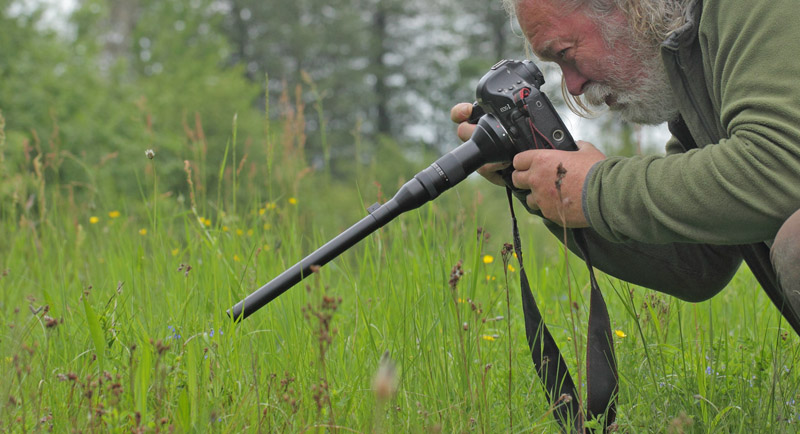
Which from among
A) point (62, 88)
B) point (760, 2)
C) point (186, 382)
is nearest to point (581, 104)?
point (760, 2)

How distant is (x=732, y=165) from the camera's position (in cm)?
157

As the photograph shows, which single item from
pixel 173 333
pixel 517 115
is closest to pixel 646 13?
pixel 517 115

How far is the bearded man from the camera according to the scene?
5.04 ft

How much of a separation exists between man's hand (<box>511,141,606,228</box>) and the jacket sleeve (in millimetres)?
37

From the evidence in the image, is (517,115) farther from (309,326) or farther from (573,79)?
(309,326)

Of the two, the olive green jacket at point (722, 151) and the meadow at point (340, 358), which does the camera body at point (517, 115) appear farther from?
the meadow at point (340, 358)

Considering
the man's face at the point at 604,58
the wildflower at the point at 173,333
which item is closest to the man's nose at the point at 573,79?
the man's face at the point at 604,58

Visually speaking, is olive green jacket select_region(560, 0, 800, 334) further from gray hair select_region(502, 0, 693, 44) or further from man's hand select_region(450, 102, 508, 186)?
man's hand select_region(450, 102, 508, 186)

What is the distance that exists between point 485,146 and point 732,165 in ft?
2.17

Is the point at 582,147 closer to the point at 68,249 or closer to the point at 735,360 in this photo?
the point at 735,360

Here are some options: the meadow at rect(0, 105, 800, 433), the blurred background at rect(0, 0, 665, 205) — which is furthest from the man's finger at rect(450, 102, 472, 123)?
the blurred background at rect(0, 0, 665, 205)

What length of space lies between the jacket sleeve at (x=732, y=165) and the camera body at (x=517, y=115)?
0.24 m

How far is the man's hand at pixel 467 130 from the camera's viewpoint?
84.8 inches

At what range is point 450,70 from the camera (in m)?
32.4
